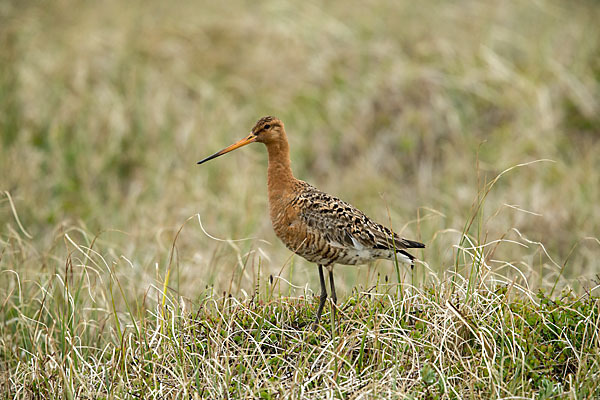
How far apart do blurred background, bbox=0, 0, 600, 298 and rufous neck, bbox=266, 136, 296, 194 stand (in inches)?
63.7

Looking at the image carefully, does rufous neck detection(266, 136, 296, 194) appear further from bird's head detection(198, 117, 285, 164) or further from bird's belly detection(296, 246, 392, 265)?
bird's belly detection(296, 246, 392, 265)

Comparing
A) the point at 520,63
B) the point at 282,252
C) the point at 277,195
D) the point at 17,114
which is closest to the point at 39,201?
the point at 17,114

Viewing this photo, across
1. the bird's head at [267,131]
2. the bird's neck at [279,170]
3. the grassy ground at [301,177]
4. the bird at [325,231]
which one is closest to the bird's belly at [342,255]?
the bird at [325,231]

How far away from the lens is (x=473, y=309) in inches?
167

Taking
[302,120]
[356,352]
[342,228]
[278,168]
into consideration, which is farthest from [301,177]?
[356,352]

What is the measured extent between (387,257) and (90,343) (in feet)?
7.36

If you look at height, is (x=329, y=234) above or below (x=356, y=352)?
above

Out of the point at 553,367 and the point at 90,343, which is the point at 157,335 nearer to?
the point at 90,343

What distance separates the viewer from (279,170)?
16.6ft

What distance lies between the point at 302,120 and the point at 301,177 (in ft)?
3.47

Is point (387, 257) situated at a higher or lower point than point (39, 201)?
higher

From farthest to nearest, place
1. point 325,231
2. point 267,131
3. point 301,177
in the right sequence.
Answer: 1. point 301,177
2. point 267,131
3. point 325,231

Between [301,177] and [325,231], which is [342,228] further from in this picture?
[301,177]

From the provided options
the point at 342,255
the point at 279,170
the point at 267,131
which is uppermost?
the point at 267,131
